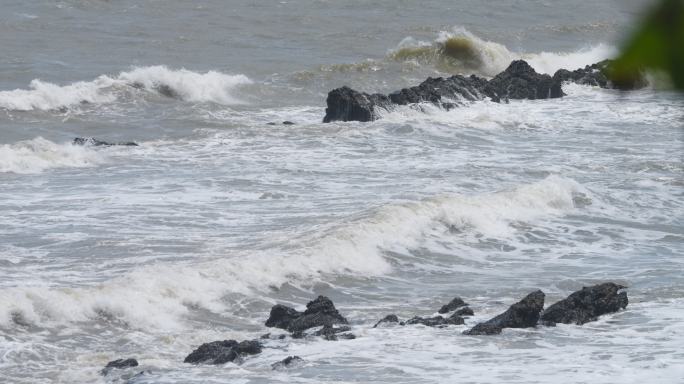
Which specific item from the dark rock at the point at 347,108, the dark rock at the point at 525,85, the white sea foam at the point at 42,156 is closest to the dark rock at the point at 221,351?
the white sea foam at the point at 42,156

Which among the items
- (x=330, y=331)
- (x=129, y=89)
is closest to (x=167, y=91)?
(x=129, y=89)

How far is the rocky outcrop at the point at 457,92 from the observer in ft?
79.9

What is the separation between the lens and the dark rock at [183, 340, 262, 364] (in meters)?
9.00

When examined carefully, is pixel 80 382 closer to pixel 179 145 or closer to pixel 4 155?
pixel 4 155

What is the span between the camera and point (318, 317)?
10281 millimetres

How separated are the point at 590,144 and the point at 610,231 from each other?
6.74 metres

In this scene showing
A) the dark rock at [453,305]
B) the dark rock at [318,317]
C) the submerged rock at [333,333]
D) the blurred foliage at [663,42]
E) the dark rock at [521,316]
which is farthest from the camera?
the dark rock at [453,305]

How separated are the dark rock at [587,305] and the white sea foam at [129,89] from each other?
17099mm

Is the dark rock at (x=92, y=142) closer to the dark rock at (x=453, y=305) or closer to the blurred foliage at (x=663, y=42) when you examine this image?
the dark rock at (x=453, y=305)

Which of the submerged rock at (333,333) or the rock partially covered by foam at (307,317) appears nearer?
the submerged rock at (333,333)

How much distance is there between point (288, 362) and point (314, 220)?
6.03 metres

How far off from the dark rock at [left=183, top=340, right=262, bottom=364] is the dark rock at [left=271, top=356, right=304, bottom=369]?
0.38 m

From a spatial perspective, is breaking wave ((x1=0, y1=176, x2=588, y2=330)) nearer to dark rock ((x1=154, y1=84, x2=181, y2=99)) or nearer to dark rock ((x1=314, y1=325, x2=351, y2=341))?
dark rock ((x1=314, y1=325, x2=351, y2=341))

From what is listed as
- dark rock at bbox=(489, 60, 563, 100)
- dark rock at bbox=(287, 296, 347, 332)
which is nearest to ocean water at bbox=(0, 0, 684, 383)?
dark rock at bbox=(287, 296, 347, 332)
